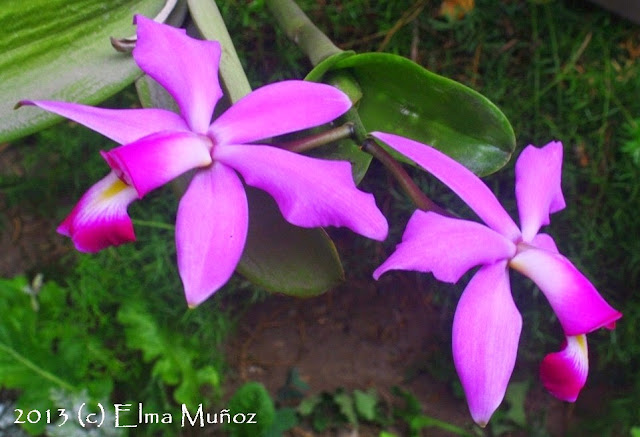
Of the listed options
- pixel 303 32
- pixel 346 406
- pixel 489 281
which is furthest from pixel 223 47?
pixel 346 406

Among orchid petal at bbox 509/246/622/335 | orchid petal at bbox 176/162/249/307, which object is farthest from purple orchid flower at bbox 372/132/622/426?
orchid petal at bbox 176/162/249/307

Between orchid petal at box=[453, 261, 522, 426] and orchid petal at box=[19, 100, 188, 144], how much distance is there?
233mm

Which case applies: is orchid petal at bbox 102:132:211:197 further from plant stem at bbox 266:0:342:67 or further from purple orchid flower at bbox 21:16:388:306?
plant stem at bbox 266:0:342:67

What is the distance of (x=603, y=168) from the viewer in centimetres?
91

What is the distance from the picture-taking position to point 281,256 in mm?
538

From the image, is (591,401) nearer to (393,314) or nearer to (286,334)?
(393,314)

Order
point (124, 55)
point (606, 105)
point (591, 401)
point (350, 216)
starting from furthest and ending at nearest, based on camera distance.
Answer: point (591, 401), point (606, 105), point (124, 55), point (350, 216)

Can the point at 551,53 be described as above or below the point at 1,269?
above

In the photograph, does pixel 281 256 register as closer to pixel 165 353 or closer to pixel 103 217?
pixel 103 217

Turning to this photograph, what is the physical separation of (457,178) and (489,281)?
0.07 meters

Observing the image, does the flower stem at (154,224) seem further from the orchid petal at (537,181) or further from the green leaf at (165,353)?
the orchid petal at (537,181)

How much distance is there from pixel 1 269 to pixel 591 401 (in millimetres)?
1034

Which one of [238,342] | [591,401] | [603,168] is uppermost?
[603,168]

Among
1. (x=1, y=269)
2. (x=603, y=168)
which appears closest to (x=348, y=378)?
(x=603, y=168)
